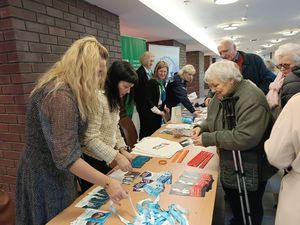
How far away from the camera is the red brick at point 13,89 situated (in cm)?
186

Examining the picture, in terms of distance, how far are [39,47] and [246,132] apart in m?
A: 1.76

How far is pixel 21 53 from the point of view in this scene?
1.83 m

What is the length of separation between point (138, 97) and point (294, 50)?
187cm

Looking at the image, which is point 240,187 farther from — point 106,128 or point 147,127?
point 147,127

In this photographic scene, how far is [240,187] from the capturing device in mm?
1430

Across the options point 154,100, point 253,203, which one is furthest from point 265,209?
point 154,100

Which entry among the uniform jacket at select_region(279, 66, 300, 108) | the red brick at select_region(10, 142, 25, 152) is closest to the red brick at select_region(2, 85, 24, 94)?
the red brick at select_region(10, 142, 25, 152)

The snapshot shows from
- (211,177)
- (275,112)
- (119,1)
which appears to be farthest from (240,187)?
(119,1)

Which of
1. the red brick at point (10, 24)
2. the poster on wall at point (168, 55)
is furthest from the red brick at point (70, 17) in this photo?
the poster on wall at point (168, 55)

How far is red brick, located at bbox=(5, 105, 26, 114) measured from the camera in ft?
6.23

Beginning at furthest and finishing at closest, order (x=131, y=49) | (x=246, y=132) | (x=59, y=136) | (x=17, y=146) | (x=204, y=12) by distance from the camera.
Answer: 1. (x=204, y=12)
2. (x=131, y=49)
3. (x=17, y=146)
4. (x=246, y=132)
5. (x=59, y=136)

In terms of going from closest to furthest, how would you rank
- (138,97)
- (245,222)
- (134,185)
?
(134,185) → (245,222) → (138,97)

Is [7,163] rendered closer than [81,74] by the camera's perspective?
No

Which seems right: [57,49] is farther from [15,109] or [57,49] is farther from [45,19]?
[15,109]
